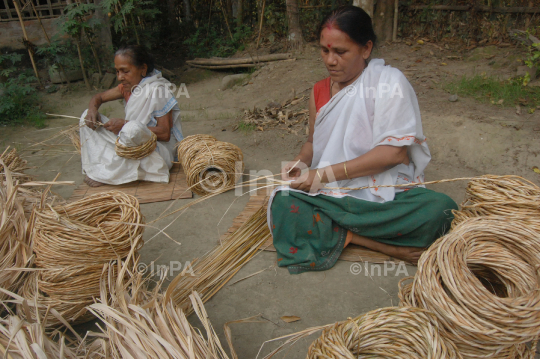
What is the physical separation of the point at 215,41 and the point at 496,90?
5810 mm

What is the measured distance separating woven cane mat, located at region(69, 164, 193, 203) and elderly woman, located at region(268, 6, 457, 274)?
1169 mm

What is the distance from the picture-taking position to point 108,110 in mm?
5469

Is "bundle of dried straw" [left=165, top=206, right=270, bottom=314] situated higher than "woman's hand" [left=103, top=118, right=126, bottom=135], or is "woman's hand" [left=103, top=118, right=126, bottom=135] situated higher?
"woman's hand" [left=103, top=118, right=126, bottom=135]

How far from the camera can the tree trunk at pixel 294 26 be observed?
20.3 ft

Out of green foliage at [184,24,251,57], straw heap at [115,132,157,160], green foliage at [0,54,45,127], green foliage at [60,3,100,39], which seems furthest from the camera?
green foliage at [184,24,251,57]

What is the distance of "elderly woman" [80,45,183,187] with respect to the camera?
3.10 meters

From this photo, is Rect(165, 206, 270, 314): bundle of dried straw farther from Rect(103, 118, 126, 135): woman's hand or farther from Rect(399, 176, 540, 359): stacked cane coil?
Rect(103, 118, 126, 135): woman's hand

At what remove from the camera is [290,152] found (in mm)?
3758

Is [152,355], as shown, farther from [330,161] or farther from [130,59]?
[130,59]

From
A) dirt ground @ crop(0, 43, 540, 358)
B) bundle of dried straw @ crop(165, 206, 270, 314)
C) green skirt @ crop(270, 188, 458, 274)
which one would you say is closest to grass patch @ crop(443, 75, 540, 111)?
dirt ground @ crop(0, 43, 540, 358)

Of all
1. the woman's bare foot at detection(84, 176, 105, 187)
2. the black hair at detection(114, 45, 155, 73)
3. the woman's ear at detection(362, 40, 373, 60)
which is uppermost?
the woman's ear at detection(362, 40, 373, 60)

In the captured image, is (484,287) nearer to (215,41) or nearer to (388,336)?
(388,336)

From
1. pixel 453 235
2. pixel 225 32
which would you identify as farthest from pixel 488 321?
pixel 225 32

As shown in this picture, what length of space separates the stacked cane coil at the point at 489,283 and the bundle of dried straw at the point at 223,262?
95 cm
